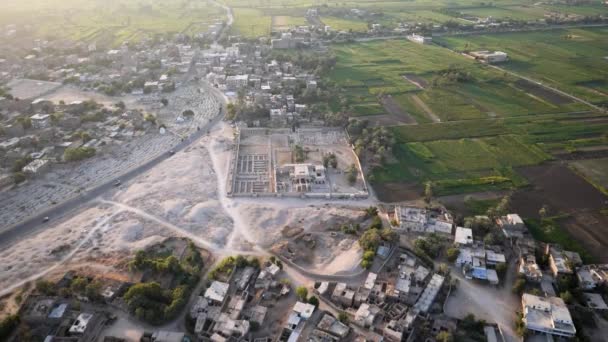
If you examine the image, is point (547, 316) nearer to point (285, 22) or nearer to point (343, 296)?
point (343, 296)

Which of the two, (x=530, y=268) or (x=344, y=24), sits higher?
(x=344, y=24)

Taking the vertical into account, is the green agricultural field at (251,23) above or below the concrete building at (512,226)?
above

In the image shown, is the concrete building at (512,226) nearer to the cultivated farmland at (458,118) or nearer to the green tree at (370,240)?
the cultivated farmland at (458,118)

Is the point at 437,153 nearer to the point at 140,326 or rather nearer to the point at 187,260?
the point at 187,260

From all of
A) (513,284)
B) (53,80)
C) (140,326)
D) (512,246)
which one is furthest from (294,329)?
(53,80)

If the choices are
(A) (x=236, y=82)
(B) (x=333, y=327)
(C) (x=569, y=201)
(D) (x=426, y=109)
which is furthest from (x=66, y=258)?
(D) (x=426, y=109)

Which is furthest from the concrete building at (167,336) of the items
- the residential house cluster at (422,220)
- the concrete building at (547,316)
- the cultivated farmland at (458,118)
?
the cultivated farmland at (458,118)
